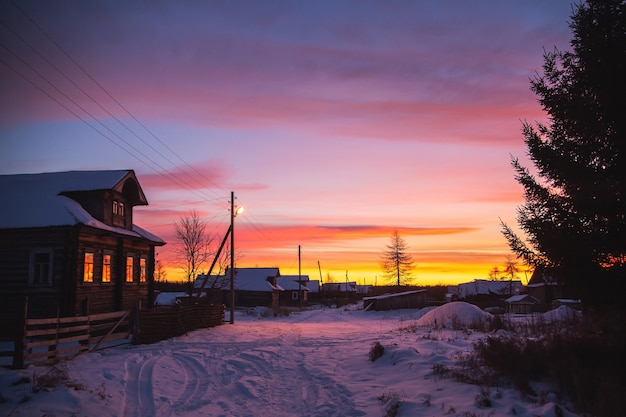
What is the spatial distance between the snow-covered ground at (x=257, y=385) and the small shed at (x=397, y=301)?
116 ft

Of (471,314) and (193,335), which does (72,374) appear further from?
(471,314)

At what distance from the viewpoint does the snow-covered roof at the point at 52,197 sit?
20609mm

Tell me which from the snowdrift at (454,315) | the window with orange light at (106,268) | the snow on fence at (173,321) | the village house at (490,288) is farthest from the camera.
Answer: the village house at (490,288)

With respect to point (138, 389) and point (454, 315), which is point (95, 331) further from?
point (454, 315)

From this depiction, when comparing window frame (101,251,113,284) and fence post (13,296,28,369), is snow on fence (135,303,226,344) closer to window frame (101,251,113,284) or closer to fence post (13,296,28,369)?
window frame (101,251,113,284)

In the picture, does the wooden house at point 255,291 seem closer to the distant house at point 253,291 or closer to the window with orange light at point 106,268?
the distant house at point 253,291

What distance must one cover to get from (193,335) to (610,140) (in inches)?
778

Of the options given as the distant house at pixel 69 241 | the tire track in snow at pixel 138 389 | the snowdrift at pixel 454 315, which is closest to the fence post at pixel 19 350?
the tire track in snow at pixel 138 389

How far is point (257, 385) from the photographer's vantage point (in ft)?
38.9

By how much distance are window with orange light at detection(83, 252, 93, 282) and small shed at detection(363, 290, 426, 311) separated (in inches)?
1406

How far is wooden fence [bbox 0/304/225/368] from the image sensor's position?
13.1 meters

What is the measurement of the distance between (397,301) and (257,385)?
43613mm

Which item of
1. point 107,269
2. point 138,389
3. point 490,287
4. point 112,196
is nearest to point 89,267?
point 107,269

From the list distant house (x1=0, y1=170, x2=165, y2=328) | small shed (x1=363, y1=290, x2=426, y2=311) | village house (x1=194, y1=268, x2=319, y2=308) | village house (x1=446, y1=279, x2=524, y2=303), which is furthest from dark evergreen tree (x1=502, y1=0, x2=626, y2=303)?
village house (x1=446, y1=279, x2=524, y2=303)
